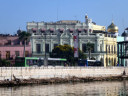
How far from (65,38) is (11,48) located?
1666cm

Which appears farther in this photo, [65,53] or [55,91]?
[65,53]

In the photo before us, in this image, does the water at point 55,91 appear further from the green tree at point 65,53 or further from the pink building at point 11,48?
the pink building at point 11,48

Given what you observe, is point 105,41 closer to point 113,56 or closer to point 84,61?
point 113,56

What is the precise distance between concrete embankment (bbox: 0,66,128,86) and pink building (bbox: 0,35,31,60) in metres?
47.7

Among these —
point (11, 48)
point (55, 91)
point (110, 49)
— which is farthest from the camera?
point (110, 49)

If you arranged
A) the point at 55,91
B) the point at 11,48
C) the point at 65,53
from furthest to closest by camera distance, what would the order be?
the point at 11,48 → the point at 65,53 → the point at 55,91

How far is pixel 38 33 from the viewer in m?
140

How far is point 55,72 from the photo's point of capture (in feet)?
258

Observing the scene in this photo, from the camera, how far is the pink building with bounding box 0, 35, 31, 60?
133 m

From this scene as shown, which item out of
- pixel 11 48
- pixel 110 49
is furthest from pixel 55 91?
pixel 110 49

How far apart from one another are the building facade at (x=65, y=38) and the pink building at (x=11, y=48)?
336cm

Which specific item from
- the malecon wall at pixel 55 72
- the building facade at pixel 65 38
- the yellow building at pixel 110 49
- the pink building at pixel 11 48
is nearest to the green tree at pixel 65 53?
the building facade at pixel 65 38

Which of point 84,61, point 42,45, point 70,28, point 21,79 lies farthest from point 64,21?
point 21,79

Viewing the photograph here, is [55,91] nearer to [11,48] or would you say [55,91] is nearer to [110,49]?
[11,48]
